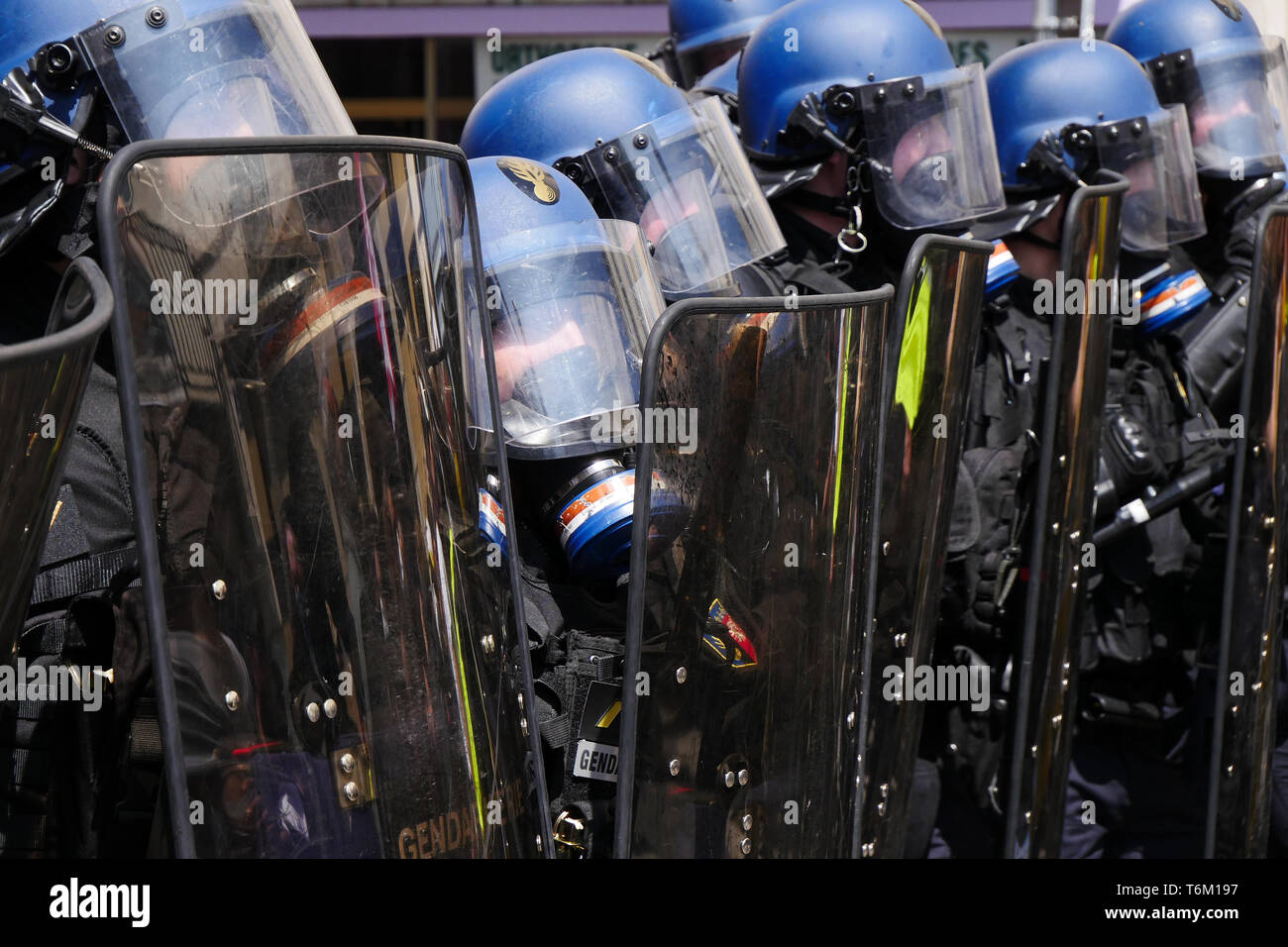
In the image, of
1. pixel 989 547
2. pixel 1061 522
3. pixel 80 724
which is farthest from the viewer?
pixel 989 547

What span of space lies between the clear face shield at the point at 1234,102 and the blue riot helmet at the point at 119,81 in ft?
10.6

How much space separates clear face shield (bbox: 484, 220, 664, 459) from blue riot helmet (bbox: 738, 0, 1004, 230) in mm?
1515

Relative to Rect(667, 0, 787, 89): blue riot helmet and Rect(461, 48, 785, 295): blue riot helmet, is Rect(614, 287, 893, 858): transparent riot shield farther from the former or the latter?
Rect(667, 0, 787, 89): blue riot helmet

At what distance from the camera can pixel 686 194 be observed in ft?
9.16

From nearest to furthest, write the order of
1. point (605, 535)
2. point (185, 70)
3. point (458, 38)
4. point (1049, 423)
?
1. point (185, 70)
2. point (605, 535)
3. point (1049, 423)
4. point (458, 38)

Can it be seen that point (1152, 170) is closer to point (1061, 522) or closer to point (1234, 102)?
point (1234, 102)

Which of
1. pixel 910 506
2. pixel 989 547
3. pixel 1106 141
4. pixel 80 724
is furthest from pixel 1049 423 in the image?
pixel 80 724

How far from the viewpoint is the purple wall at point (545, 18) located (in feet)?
27.0

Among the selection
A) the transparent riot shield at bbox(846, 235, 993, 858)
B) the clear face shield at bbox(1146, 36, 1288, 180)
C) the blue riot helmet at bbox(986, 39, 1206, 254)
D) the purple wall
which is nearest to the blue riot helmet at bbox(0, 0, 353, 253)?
the transparent riot shield at bbox(846, 235, 993, 858)

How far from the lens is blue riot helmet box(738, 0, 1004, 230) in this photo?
3.39 meters

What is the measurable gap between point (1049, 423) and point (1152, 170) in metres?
1.46

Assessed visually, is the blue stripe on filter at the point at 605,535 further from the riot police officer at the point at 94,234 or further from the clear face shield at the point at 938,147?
the clear face shield at the point at 938,147

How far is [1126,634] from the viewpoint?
3486 mm
